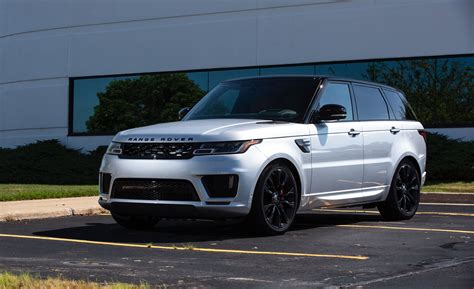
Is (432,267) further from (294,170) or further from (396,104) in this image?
(396,104)

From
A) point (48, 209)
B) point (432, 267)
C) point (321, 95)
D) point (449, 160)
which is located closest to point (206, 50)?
point (449, 160)

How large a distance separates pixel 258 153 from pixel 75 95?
796 inches

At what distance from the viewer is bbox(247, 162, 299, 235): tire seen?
888 cm

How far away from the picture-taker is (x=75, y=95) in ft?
92.5

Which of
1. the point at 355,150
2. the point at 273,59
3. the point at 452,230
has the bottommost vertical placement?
the point at 452,230

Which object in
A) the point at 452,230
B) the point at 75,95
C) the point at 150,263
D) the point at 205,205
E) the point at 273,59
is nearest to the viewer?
the point at 150,263

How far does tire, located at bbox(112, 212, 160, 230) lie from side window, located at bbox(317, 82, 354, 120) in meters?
2.48

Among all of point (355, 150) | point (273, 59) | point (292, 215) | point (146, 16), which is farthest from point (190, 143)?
point (146, 16)

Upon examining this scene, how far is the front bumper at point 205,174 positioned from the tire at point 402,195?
282cm

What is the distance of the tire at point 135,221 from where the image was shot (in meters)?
9.95

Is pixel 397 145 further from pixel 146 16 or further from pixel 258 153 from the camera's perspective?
pixel 146 16

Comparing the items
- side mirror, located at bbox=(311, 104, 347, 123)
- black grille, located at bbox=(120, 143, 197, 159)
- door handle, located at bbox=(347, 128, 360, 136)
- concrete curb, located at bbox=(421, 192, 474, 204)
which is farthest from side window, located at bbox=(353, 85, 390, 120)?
concrete curb, located at bbox=(421, 192, 474, 204)

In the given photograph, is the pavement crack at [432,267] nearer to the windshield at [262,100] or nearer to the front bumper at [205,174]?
the front bumper at [205,174]

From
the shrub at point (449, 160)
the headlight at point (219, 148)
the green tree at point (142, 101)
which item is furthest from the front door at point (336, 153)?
the green tree at point (142, 101)
